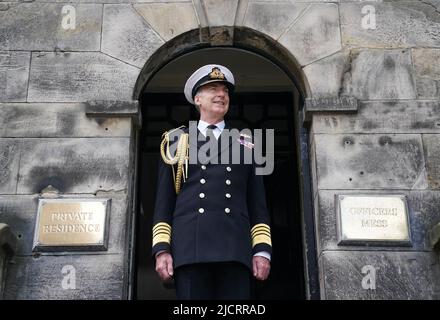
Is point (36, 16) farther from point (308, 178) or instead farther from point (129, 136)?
point (308, 178)

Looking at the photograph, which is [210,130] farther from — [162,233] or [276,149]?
[276,149]

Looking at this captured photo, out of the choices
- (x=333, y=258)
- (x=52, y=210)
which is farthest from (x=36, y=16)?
(x=333, y=258)

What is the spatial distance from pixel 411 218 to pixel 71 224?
10.9ft

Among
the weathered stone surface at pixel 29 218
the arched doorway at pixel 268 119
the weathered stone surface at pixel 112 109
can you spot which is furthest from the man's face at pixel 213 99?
the arched doorway at pixel 268 119

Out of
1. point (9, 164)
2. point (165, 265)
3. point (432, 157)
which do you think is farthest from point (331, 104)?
point (9, 164)

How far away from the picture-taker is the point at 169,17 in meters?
7.92

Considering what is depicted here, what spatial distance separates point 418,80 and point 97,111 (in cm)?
343

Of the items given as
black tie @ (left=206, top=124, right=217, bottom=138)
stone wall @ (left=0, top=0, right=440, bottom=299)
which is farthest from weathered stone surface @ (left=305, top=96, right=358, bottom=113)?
black tie @ (left=206, top=124, right=217, bottom=138)

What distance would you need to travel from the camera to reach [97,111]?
7.40 meters

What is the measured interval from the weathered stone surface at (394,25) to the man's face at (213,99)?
169 centimetres

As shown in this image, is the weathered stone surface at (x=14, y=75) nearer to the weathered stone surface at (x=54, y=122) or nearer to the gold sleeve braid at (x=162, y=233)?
the weathered stone surface at (x=54, y=122)

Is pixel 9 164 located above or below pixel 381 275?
above

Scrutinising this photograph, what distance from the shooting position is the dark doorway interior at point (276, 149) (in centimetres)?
1009

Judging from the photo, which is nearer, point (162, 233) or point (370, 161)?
point (162, 233)
